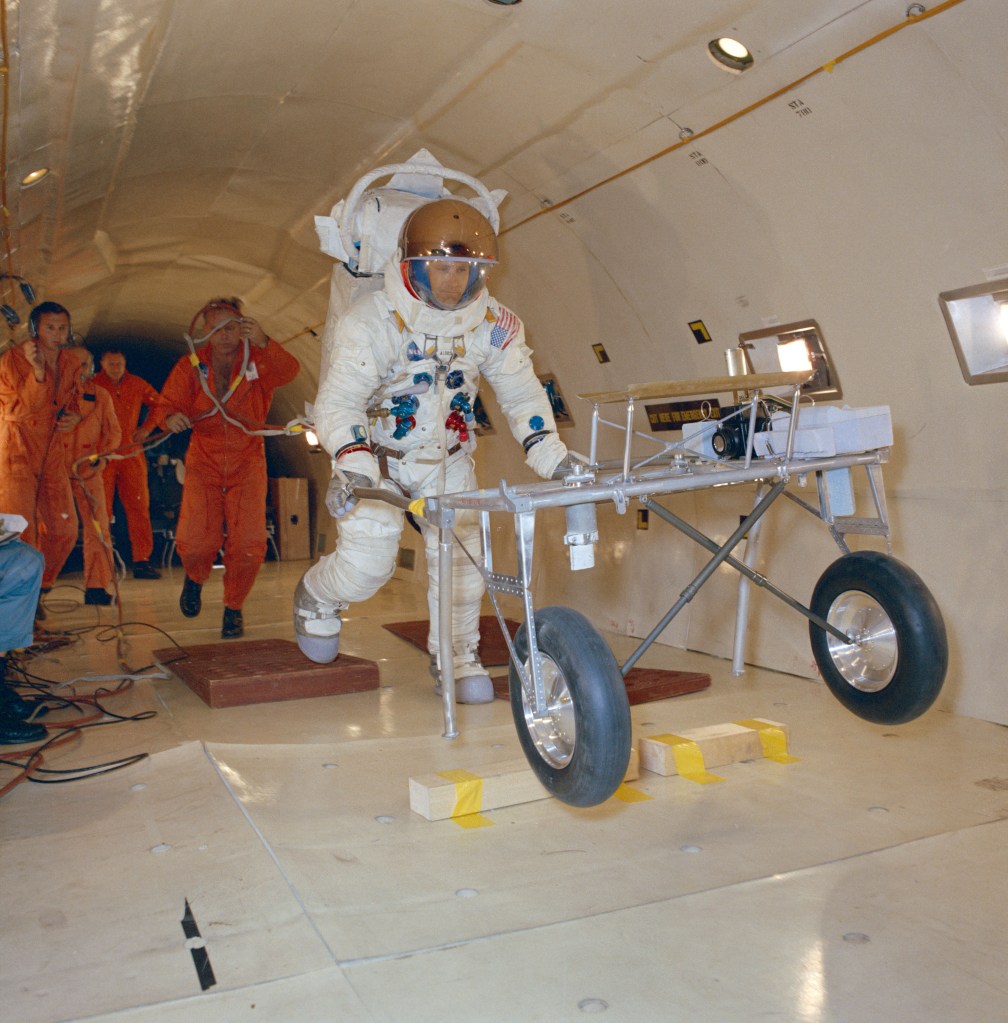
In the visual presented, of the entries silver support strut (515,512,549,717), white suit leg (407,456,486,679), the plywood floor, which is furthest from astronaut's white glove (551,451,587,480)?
the plywood floor

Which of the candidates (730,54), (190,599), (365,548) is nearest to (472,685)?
(365,548)

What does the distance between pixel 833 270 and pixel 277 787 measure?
3.01 meters

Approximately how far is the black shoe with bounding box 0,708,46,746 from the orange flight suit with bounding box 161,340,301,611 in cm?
236

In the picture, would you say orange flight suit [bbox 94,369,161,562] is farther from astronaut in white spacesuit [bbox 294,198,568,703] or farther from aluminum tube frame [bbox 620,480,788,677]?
aluminum tube frame [bbox 620,480,788,677]

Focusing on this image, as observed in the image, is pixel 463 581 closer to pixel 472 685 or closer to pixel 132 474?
pixel 472 685

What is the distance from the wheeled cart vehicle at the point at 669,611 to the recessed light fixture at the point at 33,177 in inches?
108

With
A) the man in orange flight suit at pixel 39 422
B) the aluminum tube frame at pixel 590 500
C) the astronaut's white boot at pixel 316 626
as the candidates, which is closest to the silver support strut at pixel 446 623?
the aluminum tube frame at pixel 590 500

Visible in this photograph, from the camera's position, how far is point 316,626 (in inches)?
198

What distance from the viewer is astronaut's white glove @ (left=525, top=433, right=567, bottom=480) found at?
429 cm

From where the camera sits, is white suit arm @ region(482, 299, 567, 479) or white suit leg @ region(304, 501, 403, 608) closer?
white suit arm @ region(482, 299, 567, 479)

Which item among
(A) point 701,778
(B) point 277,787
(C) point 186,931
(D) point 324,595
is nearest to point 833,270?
(A) point 701,778

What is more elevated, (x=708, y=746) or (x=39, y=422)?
(x=39, y=422)

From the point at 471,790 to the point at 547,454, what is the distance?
154 cm

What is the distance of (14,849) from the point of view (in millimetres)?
2967
